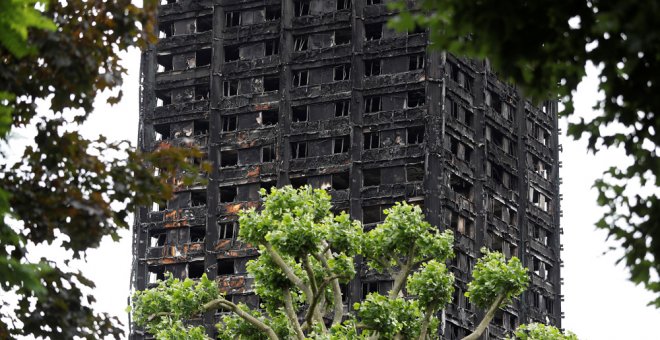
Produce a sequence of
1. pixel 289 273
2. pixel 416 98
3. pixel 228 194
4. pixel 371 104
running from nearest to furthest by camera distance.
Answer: pixel 289 273 → pixel 416 98 → pixel 371 104 → pixel 228 194

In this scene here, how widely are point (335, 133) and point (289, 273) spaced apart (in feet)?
162

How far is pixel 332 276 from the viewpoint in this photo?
44.6 m

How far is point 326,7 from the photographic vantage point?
98.5 meters

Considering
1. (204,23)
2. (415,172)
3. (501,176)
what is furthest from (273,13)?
(501,176)

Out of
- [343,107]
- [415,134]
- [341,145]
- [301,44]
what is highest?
[301,44]

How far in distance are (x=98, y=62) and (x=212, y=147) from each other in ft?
252

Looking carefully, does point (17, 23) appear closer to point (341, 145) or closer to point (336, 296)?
point (336, 296)

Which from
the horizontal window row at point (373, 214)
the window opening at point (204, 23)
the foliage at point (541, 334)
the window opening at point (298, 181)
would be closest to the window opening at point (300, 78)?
the window opening at point (298, 181)

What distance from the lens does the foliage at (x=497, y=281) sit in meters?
47.1

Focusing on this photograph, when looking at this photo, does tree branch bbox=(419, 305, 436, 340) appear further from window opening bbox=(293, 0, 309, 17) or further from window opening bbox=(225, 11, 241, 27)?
window opening bbox=(225, 11, 241, 27)

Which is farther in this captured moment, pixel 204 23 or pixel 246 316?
pixel 204 23

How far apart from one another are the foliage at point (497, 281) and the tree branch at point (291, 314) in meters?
5.68

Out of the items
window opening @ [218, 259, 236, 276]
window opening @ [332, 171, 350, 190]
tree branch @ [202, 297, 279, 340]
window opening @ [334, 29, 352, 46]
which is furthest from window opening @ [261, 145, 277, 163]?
tree branch @ [202, 297, 279, 340]

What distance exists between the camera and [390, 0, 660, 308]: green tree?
14.6 m
